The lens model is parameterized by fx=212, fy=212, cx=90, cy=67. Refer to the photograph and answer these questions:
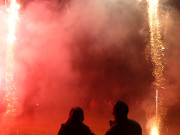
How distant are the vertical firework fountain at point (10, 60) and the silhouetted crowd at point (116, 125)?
512cm

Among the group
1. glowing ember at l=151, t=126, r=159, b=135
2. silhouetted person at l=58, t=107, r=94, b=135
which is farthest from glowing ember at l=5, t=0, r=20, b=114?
silhouetted person at l=58, t=107, r=94, b=135

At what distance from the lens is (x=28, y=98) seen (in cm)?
724

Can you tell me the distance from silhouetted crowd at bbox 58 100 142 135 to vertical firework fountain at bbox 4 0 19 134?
16.8 feet

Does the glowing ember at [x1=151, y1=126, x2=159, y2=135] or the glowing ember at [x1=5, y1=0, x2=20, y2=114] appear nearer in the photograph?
the glowing ember at [x1=151, y1=126, x2=159, y2=135]

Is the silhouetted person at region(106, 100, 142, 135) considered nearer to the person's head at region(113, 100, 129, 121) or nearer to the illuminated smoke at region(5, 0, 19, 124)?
the person's head at region(113, 100, 129, 121)

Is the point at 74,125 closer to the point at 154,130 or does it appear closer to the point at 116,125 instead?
the point at 116,125

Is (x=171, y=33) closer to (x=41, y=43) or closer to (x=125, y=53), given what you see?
(x=125, y=53)

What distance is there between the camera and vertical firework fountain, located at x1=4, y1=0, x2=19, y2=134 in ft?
21.1

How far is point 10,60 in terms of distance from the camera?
6.88 m

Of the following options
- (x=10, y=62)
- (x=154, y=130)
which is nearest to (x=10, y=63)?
(x=10, y=62)

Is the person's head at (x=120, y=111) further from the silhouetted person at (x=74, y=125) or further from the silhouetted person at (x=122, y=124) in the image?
the silhouetted person at (x=74, y=125)

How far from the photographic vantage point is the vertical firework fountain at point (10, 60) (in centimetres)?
644

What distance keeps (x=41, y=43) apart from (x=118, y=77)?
11.5ft

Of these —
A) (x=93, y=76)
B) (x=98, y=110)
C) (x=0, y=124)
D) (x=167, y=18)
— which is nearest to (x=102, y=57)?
(x=93, y=76)
